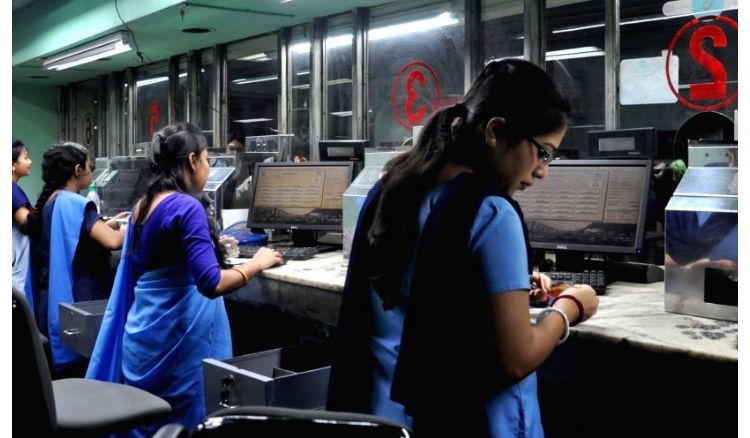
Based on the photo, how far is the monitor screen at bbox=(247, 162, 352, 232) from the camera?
3.26m

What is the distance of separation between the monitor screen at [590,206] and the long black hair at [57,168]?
6.90ft

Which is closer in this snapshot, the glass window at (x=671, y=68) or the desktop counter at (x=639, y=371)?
the desktop counter at (x=639, y=371)

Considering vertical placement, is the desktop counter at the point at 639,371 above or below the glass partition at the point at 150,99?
below

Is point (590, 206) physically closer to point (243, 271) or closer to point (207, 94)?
point (243, 271)

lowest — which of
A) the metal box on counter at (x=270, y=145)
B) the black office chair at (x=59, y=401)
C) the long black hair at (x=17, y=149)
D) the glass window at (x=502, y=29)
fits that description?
the black office chair at (x=59, y=401)

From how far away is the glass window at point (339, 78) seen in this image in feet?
21.7

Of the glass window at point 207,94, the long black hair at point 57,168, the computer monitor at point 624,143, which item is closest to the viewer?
the computer monitor at point 624,143

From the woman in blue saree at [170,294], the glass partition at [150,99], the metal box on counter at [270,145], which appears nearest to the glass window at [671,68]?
the metal box on counter at [270,145]

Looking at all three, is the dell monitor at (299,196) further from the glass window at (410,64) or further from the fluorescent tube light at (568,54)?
the fluorescent tube light at (568,54)

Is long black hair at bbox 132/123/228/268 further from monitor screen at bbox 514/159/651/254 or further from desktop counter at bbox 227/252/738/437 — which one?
monitor screen at bbox 514/159/651/254

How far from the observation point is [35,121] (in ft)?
35.7

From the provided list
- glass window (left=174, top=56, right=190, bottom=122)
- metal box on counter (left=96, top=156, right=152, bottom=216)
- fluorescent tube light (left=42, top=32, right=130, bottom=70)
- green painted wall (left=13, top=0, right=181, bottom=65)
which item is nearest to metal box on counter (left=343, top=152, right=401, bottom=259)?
metal box on counter (left=96, top=156, right=152, bottom=216)

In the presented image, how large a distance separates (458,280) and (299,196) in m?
2.27

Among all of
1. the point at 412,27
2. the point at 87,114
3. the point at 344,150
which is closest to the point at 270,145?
the point at 344,150
